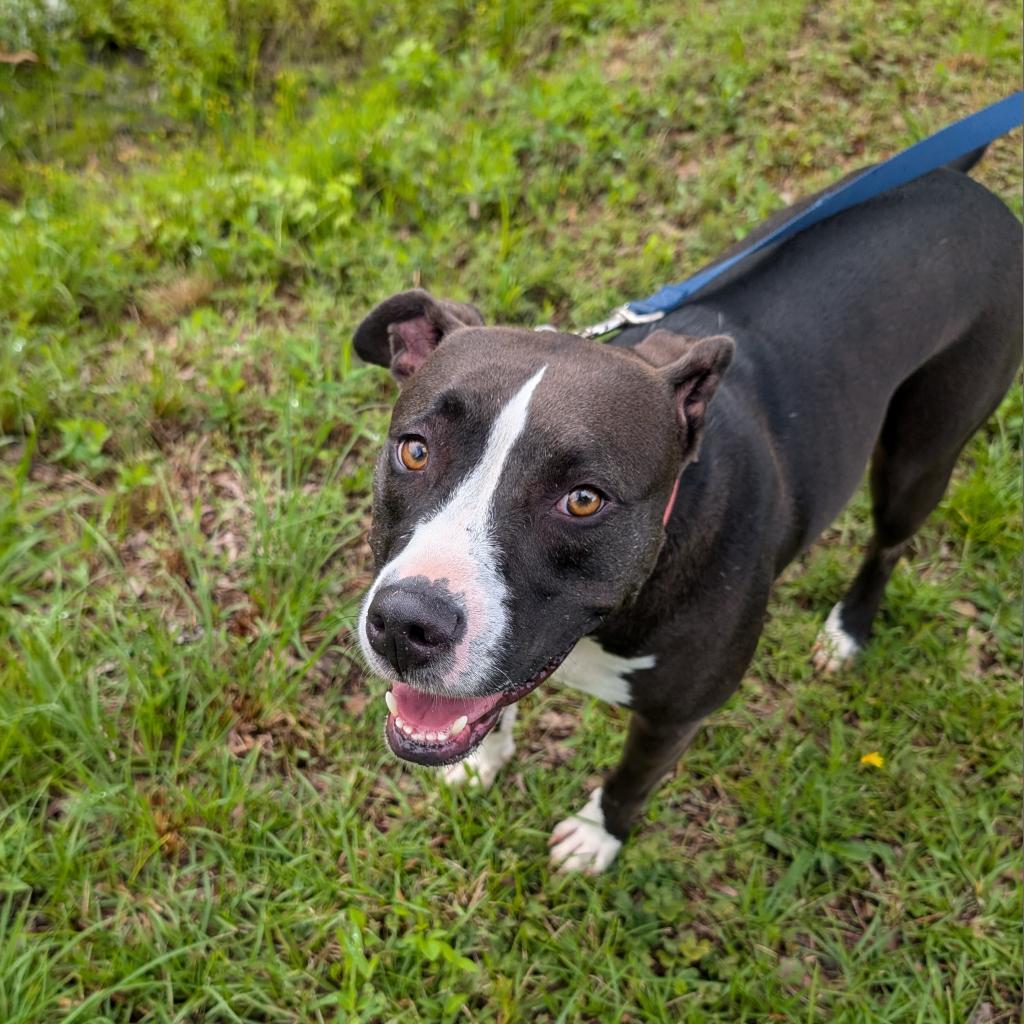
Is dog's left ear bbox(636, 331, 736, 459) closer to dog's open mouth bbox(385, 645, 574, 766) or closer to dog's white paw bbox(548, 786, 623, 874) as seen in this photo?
dog's open mouth bbox(385, 645, 574, 766)

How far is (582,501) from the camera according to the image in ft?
6.89

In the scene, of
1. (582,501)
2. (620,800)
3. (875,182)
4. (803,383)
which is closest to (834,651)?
(620,800)

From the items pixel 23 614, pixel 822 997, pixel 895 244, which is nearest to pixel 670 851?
pixel 822 997

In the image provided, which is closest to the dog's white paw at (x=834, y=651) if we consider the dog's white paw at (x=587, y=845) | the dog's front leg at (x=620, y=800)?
the dog's front leg at (x=620, y=800)

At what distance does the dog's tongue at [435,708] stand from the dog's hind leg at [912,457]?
6.20 ft

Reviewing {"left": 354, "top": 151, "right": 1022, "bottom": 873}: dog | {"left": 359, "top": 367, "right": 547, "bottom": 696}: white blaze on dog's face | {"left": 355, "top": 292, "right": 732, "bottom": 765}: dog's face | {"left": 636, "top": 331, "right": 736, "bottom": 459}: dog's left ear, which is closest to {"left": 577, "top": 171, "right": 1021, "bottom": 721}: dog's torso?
{"left": 354, "top": 151, "right": 1022, "bottom": 873}: dog

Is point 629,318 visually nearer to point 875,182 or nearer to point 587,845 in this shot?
point 875,182

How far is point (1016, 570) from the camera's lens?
13.2ft

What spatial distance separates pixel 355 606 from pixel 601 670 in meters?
1.32

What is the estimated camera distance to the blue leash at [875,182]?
9.41 ft

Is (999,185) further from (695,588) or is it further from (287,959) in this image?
(287,959)

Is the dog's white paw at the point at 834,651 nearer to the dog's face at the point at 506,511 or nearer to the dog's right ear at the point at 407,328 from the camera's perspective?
the dog's face at the point at 506,511

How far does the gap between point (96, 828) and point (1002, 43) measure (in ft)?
20.1

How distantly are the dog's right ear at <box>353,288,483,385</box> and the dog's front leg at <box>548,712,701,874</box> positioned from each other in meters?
1.19
